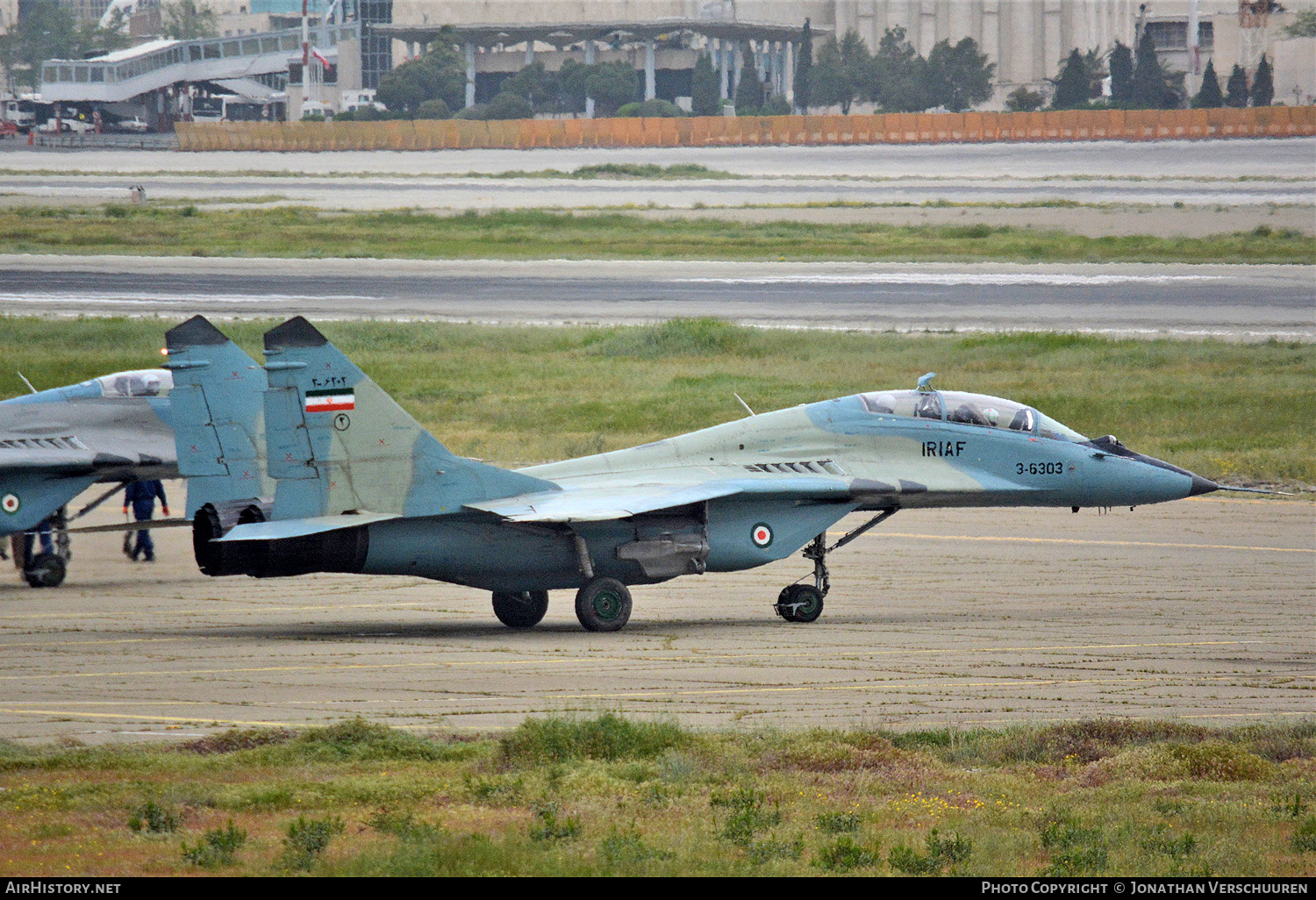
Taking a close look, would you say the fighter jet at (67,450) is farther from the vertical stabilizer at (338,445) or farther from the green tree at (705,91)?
the green tree at (705,91)

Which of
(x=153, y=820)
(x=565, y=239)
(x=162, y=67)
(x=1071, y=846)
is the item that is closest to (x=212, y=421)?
(x=153, y=820)

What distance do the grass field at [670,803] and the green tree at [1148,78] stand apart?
155 m

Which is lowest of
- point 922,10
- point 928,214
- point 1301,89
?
point 928,214

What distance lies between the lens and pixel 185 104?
575 feet

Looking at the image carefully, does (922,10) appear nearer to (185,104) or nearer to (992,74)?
(992,74)

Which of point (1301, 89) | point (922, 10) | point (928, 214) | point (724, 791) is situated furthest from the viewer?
point (922, 10)

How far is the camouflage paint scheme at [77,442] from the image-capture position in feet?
74.7

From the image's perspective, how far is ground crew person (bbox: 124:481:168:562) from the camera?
25.4m

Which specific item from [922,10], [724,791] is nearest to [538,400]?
[724,791]

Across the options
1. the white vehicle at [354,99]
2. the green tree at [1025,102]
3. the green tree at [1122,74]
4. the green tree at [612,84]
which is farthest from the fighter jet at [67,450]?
the white vehicle at [354,99]

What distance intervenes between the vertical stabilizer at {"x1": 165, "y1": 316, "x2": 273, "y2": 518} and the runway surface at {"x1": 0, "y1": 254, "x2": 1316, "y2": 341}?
31755 millimetres

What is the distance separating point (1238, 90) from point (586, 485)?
147 m

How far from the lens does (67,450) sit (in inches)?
909

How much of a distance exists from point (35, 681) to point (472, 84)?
545ft
